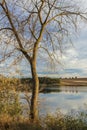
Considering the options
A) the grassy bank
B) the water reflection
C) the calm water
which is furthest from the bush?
the grassy bank

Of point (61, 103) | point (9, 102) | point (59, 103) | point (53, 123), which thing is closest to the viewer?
point (53, 123)

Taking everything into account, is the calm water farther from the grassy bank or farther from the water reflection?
the grassy bank

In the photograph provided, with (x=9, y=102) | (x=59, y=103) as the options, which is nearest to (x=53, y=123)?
(x=9, y=102)

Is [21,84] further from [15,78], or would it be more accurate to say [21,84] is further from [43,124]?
[43,124]

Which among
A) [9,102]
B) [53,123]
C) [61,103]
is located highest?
[9,102]

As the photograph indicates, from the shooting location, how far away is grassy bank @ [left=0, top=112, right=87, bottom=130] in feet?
32.2

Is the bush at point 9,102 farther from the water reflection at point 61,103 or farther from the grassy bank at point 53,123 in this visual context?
the grassy bank at point 53,123

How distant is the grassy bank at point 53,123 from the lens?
9802 mm

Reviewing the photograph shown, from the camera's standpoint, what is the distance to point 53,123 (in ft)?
33.6

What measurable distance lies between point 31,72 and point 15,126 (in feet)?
11.1

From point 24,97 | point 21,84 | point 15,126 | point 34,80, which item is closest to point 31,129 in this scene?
point 15,126

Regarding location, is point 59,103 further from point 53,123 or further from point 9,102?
point 53,123

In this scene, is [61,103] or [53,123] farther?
[61,103]

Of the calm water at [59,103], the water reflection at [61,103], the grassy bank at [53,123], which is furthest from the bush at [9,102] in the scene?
the grassy bank at [53,123]
